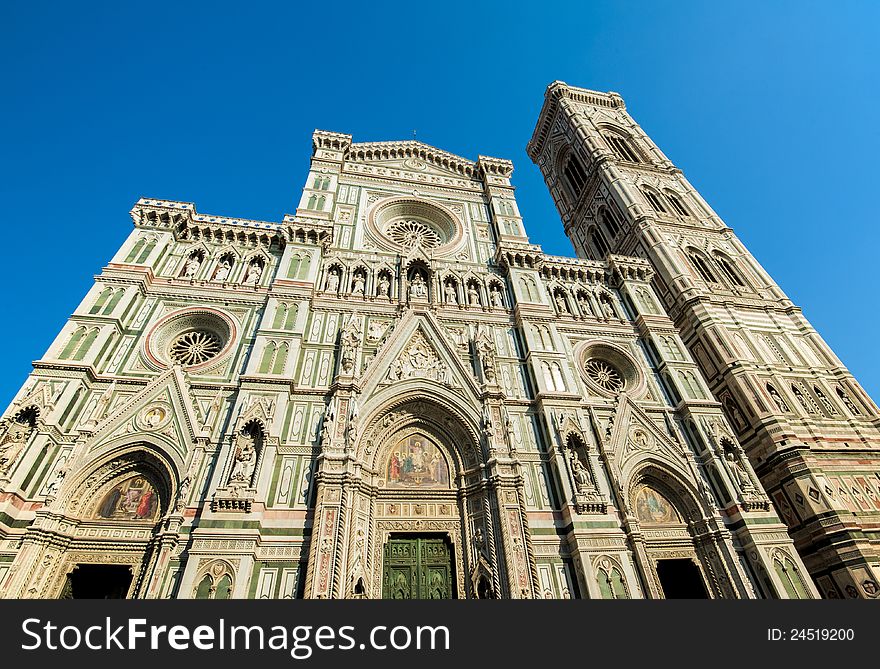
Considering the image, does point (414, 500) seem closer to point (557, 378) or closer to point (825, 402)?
point (557, 378)

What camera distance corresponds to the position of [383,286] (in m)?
17.2

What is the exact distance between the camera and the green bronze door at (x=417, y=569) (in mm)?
10844

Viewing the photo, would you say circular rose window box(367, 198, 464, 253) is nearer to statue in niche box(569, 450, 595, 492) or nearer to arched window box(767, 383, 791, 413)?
statue in niche box(569, 450, 595, 492)

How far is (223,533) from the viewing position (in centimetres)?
988

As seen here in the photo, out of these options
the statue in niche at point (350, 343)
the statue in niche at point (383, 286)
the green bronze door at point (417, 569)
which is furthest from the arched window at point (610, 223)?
the green bronze door at point (417, 569)

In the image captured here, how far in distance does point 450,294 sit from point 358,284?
361 centimetres

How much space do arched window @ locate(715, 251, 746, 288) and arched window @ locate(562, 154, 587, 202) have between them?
11.8 meters

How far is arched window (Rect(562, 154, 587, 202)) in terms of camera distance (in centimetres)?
3303

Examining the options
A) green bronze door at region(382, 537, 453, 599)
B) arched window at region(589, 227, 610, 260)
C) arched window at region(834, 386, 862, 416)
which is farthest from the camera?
arched window at region(589, 227, 610, 260)

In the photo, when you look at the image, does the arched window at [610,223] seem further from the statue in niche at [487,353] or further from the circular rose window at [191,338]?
the circular rose window at [191,338]

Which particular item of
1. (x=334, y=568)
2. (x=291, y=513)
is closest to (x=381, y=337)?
(x=291, y=513)

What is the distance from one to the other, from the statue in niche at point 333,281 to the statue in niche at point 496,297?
6.09m

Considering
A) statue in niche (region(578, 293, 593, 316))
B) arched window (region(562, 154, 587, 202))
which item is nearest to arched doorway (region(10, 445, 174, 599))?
statue in niche (region(578, 293, 593, 316))

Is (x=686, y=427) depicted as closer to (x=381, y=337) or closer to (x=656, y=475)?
(x=656, y=475)
